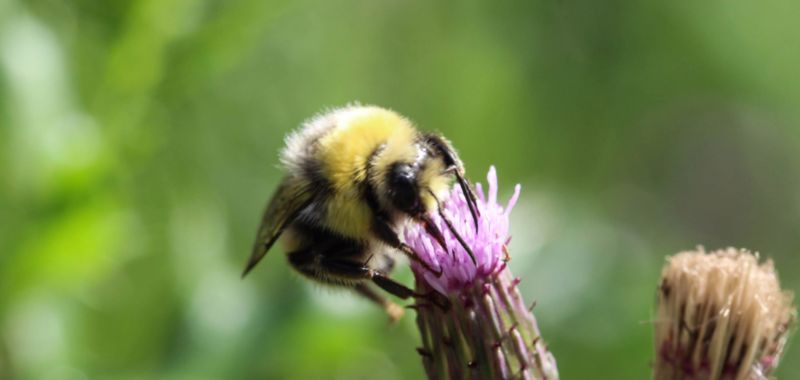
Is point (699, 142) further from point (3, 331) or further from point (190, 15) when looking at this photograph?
point (3, 331)

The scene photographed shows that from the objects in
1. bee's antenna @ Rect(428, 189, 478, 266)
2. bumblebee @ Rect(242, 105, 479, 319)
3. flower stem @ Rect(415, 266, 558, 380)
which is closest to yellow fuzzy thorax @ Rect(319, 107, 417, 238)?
bumblebee @ Rect(242, 105, 479, 319)

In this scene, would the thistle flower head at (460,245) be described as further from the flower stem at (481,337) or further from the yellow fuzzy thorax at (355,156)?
the yellow fuzzy thorax at (355,156)

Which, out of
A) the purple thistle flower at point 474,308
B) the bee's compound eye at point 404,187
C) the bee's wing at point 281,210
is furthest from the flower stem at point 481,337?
the bee's wing at point 281,210

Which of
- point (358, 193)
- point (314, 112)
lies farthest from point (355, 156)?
point (314, 112)

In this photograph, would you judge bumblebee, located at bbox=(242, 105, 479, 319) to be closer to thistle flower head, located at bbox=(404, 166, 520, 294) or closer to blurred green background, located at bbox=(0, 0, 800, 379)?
thistle flower head, located at bbox=(404, 166, 520, 294)

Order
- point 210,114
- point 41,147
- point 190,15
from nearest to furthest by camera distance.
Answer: point 41,147 → point 190,15 → point 210,114

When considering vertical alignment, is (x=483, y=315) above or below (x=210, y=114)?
below

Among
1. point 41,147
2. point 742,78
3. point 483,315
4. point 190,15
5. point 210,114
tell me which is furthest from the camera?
point 742,78

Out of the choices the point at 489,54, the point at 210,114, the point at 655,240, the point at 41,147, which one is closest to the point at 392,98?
the point at 489,54
